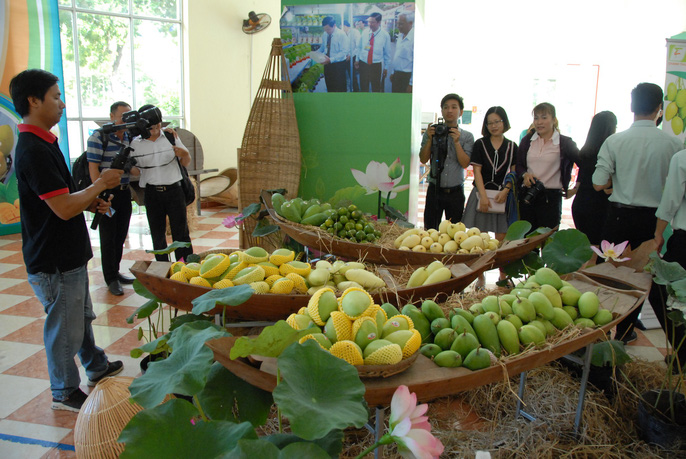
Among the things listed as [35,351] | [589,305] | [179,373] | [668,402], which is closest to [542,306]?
[589,305]

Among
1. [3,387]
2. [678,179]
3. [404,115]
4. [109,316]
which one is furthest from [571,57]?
[3,387]

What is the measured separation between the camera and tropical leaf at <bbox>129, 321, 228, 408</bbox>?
877mm

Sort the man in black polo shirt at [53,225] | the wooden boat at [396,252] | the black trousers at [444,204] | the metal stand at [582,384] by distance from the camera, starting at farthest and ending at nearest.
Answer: the black trousers at [444,204]
the wooden boat at [396,252]
the man in black polo shirt at [53,225]
the metal stand at [582,384]

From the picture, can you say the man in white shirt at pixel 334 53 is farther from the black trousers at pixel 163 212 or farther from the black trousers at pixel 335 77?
the black trousers at pixel 163 212

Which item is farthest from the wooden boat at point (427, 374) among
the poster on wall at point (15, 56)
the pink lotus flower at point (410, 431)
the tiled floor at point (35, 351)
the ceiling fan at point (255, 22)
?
the ceiling fan at point (255, 22)

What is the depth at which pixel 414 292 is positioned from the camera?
1.73 metres

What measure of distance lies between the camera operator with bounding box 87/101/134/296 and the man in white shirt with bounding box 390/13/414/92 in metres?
1.88

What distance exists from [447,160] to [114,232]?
2.49 meters

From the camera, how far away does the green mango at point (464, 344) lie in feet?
4.22

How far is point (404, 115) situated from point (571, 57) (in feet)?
27.8

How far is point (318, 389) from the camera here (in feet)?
2.90

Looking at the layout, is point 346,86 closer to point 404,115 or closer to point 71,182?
point 404,115

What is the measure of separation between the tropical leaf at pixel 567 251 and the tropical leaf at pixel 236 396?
1.44 metres

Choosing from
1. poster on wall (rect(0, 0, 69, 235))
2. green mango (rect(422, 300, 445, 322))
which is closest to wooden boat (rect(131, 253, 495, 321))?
green mango (rect(422, 300, 445, 322))
